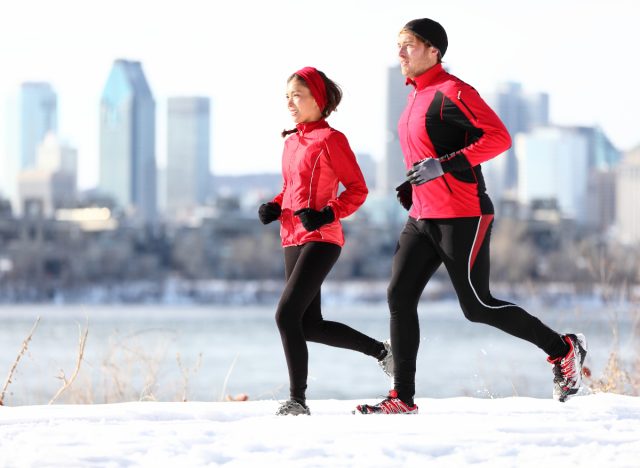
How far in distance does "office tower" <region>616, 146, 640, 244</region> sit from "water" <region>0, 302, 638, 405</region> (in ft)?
346

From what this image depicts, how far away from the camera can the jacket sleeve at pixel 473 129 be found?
475 cm

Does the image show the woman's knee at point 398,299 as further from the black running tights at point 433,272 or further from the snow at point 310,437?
the snow at point 310,437

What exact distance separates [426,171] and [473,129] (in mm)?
263

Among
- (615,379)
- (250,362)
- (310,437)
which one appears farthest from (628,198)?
(310,437)

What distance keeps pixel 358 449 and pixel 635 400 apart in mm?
1769

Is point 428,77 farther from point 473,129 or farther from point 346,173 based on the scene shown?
point 346,173

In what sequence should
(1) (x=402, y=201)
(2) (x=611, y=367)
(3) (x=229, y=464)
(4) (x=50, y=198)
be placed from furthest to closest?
(4) (x=50, y=198) → (2) (x=611, y=367) → (1) (x=402, y=201) → (3) (x=229, y=464)

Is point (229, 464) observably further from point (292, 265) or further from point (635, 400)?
point (635, 400)

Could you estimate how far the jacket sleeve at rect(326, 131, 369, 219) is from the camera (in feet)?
16.3

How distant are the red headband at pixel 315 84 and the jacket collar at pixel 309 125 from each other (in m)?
0.06

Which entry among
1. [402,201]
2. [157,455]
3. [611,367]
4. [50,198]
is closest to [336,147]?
[402,201]

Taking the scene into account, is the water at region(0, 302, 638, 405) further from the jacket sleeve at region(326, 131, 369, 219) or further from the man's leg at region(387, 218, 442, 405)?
the jacket sleeve at region(326, 131, 369, 219)

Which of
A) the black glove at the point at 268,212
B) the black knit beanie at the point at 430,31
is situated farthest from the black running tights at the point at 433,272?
the black knit beanie at the point at 430,31

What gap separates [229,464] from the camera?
351 centimetres
